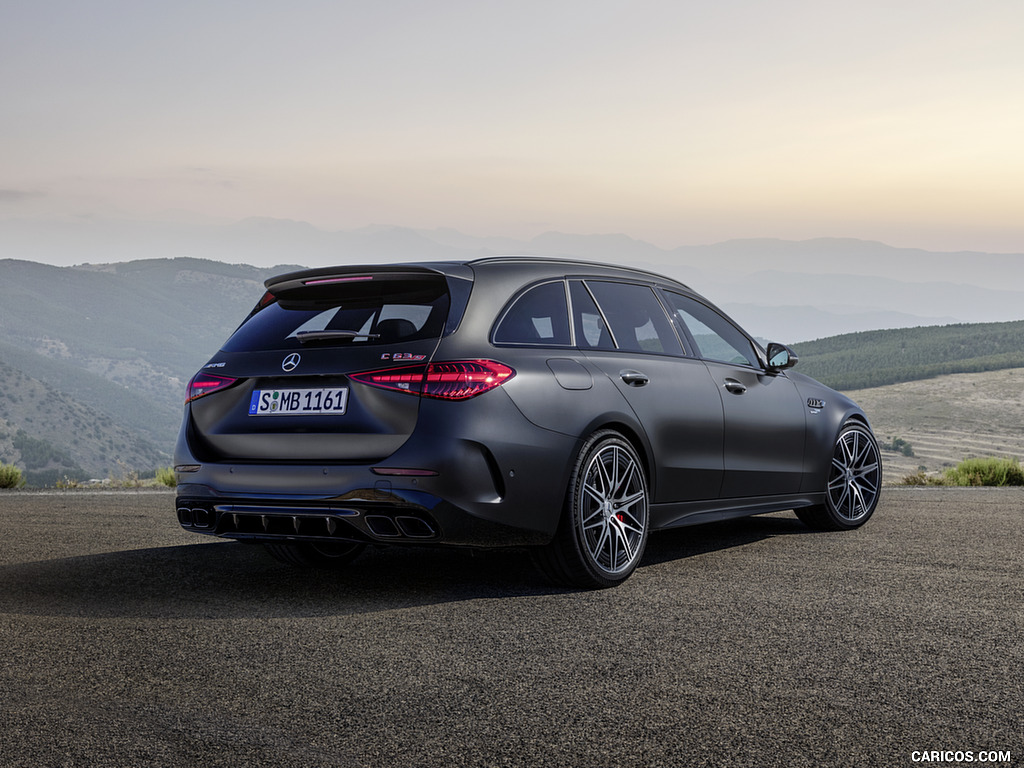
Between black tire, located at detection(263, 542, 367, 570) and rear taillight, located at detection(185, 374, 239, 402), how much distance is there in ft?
4.01

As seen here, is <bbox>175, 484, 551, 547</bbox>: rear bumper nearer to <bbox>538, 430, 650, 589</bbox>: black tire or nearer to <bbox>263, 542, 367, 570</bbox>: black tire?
<bbox>538, 430, 650, 589</bbox>: black tire

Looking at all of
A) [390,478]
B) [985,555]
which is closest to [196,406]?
[390,478]

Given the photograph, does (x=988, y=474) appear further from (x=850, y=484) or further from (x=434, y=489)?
(x=434, y=489)

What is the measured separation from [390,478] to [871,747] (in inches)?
99.8

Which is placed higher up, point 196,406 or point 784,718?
point 196,406

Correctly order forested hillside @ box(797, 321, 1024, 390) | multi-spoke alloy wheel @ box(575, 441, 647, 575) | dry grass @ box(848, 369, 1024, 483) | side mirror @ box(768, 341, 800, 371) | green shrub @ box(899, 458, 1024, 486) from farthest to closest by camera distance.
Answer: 1. forested hillside @ box(797, 321, 1024, 390)
2. dry grass @ box(848, 369, 1024, 483)
3. green shrub @ box(899, 458, 1024, 486)
4. side mirror @ box(768, 341, 800, 371)
5. multi-spoke alloy wheel @ box(575, 441, 647, 575)

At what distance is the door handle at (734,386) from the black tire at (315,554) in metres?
2.50

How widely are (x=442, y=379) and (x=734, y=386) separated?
2.52m

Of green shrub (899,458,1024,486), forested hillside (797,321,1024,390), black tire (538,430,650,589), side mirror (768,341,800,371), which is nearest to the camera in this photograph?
black tire (538,430,650,589)

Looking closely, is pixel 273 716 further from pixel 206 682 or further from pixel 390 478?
pixel 390 478

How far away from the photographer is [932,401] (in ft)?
215

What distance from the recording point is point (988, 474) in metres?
14.4

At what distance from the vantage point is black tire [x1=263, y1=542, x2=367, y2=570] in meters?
6.49

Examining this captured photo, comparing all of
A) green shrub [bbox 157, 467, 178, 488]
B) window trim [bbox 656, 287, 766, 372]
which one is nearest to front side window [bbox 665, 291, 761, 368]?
window trim [bbox 656, 287, 766, 372]
